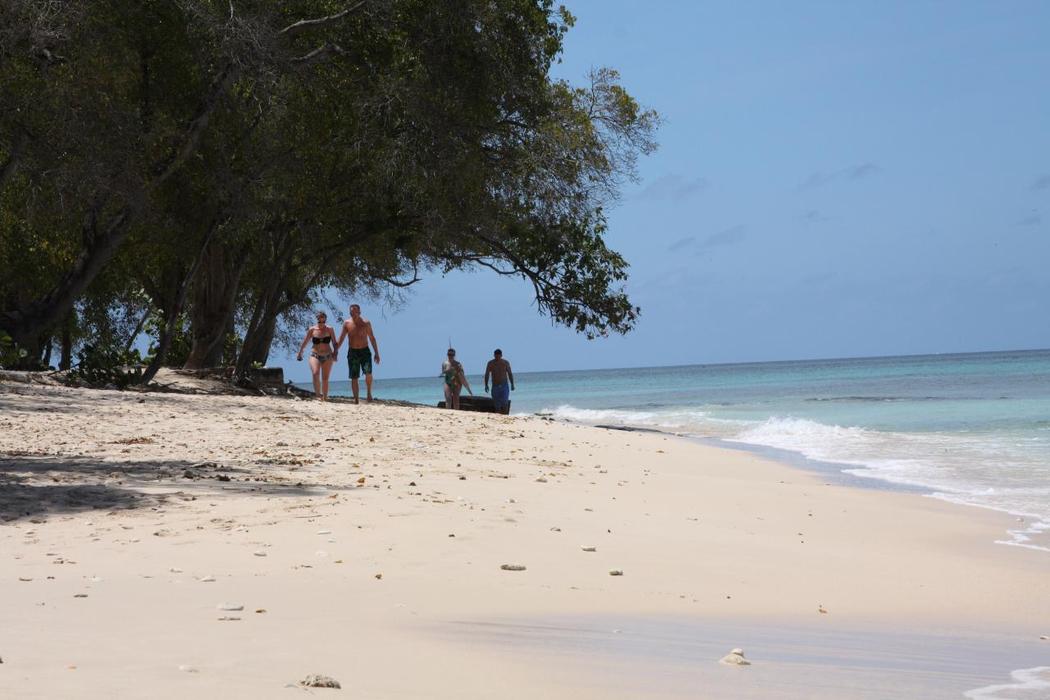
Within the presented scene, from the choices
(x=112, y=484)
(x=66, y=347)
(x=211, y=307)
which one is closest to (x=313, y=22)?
Answer: (x=211, y=307)

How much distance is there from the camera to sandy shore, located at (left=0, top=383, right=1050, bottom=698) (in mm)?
3682

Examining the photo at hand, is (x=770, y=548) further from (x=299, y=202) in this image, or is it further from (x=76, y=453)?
(x=299, y=202)

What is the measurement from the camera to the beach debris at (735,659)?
160 inches

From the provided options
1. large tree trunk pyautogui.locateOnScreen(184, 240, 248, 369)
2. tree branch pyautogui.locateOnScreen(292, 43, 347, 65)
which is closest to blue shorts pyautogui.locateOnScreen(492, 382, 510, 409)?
large tree trunk pyautogui.locateOnScreen(184, 240, 248, 369)

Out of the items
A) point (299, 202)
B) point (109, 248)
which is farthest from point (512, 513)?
point (299, 202)

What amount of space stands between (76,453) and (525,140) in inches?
535

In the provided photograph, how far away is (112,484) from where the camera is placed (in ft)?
26.2

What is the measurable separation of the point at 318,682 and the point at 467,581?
6.57 ft

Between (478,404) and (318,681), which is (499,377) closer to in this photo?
(478,404)

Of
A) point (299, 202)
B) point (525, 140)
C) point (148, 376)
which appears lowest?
point (148, 376)

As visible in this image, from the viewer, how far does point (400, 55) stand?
1892cm

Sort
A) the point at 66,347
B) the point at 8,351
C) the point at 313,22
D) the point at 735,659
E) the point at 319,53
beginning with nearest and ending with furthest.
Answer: the point at 735,659, the point at 313,22, the point at 8,351, the point at 319,53, the point at 66,347

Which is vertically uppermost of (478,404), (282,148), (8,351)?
(282,148)

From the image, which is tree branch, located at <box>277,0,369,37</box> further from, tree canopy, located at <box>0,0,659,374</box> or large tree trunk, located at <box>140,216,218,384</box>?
large tree trunk, located at <box>140,216,218,384</box>
